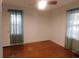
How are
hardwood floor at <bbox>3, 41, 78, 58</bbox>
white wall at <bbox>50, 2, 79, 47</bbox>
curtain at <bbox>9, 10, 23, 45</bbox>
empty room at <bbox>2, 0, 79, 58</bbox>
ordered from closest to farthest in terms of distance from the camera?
curtain at <bbox>9, 10, 23, 45</bbox>, empty room at <bbox>2, 0, 79, 58</bbox>, white wall at <bbox>50, 2, 79, 47</bbox>, hardwood floor at <bbox>3, 41, 78, 58</bbox>

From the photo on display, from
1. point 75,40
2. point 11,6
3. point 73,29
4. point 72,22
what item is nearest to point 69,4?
point 72,22

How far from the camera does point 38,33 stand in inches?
101

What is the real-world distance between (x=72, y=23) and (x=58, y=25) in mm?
380

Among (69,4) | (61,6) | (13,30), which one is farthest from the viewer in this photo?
(61,6)

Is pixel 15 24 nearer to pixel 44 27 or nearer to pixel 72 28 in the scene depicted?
pixel 44 27

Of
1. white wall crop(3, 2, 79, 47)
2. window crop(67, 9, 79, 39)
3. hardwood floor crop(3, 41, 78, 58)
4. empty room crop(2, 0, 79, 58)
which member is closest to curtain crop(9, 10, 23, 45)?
empty room crop(2, 0, 79, 58)

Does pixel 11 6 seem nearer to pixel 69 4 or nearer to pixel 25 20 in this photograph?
pixel 25 20

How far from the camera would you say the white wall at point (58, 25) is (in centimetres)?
238

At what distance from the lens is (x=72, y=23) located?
91.2 inches

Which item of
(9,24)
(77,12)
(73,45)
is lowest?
(73,45)

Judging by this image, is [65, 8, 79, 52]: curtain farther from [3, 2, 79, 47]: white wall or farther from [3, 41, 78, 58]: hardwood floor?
[3, 41, 78, 58]: hardwood floor

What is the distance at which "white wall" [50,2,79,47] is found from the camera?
2.38 meters

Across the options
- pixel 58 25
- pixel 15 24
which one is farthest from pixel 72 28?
pixel 15 24

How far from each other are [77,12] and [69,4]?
0.31 m
